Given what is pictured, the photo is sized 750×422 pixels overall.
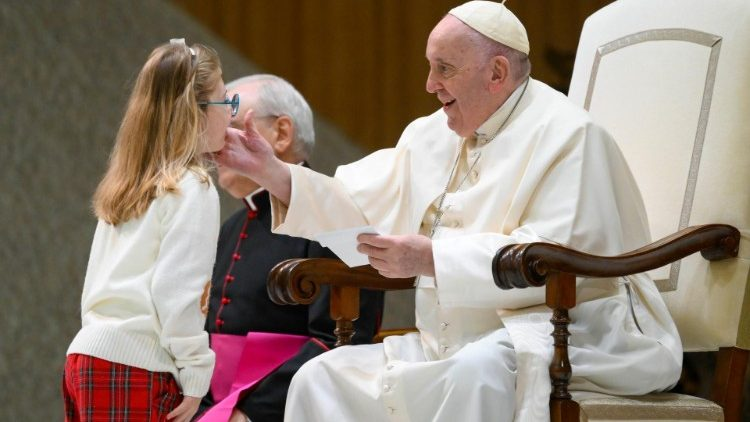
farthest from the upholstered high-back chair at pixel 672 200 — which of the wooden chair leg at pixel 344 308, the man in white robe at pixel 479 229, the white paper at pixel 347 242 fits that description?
the white paper at pixel 347 242

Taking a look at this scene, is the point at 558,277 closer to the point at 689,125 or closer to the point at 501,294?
the point at 501,294

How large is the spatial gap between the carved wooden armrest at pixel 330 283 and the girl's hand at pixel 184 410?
13.7 inches

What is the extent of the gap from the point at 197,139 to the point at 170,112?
Result: 101mm

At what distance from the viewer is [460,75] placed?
3.20 metres

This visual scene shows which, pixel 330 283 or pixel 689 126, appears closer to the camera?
pixel 330 283

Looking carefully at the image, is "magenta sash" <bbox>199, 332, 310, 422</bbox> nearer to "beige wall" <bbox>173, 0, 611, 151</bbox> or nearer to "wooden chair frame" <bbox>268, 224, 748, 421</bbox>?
"wooden chair frame" <bbox>268, 224, 748, 421</bbox>

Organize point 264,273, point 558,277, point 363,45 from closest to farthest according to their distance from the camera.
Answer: point 558,277, point 264,273, point 363,45

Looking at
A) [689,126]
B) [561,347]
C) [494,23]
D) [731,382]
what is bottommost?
[731,382]

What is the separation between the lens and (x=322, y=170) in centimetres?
555

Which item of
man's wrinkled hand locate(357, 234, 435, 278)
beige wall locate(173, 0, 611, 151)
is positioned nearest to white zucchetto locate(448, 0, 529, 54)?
man's wrinkled hand locate(357, 234, 435, 278)

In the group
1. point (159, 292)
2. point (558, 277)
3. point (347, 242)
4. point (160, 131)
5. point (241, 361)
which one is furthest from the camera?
point (241, 361)

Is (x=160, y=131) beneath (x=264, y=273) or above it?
above

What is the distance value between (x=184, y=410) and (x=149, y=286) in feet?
1.06

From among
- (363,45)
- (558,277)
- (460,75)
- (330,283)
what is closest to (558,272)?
(558,277)
